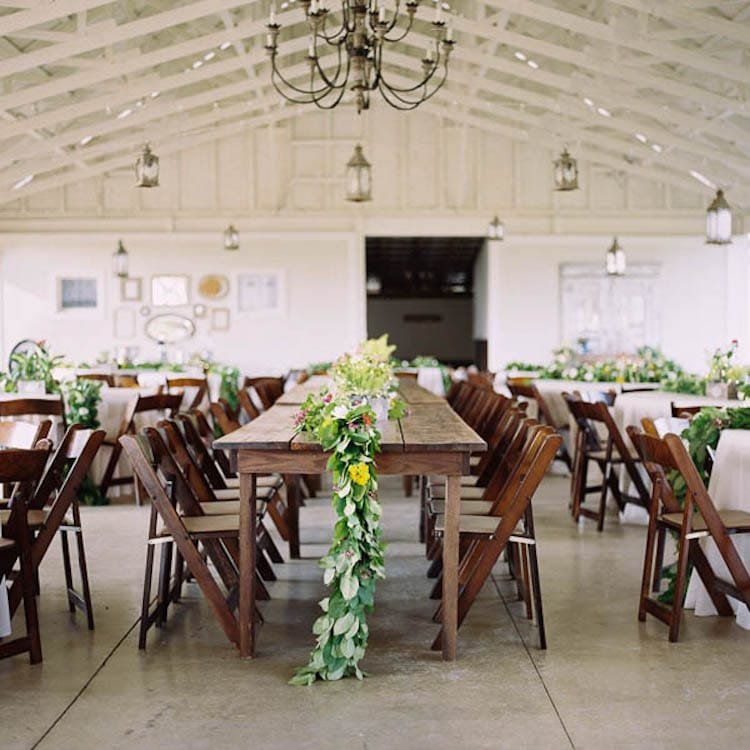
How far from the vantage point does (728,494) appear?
449cm

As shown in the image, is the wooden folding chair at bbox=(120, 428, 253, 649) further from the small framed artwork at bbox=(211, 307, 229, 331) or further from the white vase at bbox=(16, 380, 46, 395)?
the small framed artwork at bbox=(211, 307, 229, 331)

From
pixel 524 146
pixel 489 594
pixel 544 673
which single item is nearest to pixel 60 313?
pixel 524 146

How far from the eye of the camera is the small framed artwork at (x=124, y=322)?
55.9 feet

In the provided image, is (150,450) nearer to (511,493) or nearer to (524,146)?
(511,493)

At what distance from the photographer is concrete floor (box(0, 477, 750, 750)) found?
3.13m

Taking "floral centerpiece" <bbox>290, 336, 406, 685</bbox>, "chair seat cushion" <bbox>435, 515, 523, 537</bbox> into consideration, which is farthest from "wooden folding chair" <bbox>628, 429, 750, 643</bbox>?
"floral centerpiece" <bbox>290, 336, 406, 685</bbox>

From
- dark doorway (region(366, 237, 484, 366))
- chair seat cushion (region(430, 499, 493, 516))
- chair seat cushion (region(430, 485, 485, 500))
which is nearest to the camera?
chair seat cushion (region(430, 499, 493, 516))

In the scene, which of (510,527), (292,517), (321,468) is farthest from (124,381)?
(510,527)

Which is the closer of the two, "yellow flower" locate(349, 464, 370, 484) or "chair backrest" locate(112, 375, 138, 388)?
"yellow flower" locate(349, 464, 370, 484)

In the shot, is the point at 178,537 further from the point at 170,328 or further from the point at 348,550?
the point at 170,328

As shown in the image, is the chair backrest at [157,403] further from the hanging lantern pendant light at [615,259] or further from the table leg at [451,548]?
the hanging lantern pendant light at [615,259]

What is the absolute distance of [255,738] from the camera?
310cm

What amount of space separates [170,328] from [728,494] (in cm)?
1336

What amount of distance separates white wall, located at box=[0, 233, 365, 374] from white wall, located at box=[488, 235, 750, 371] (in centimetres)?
224
